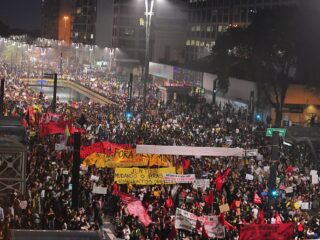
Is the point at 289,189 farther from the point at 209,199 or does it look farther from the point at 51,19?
the point at 51,19

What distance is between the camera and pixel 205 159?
88.4 feet

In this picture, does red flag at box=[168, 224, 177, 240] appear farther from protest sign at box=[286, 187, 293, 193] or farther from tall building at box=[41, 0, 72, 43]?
tall building at box=[41, 0, 72, 43]

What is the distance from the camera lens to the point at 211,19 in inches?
3932

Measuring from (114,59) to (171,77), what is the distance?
3961cm

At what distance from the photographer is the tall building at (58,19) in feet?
531

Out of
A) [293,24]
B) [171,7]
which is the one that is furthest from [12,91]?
[171,7]

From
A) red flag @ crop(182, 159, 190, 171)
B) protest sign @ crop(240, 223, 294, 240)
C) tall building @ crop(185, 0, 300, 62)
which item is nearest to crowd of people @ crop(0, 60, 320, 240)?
red flag @ crop(182, 159, 190, 171)

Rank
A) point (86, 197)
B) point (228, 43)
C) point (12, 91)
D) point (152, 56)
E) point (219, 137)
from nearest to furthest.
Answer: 1. point (86, 197)
2. point (219, 137)
3. point (12, 91)
4. point (228, 43)
5. point (152, 56)

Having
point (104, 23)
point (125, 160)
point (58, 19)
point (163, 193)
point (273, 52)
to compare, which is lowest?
point (163, 193)

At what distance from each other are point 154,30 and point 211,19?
1506 cm

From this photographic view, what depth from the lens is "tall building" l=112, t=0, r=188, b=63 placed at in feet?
360

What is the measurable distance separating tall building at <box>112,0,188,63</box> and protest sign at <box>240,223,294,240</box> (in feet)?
285

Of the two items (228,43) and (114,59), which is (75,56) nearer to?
(114,59)

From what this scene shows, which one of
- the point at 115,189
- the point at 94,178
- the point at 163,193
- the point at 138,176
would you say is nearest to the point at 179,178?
the point at 163,193
